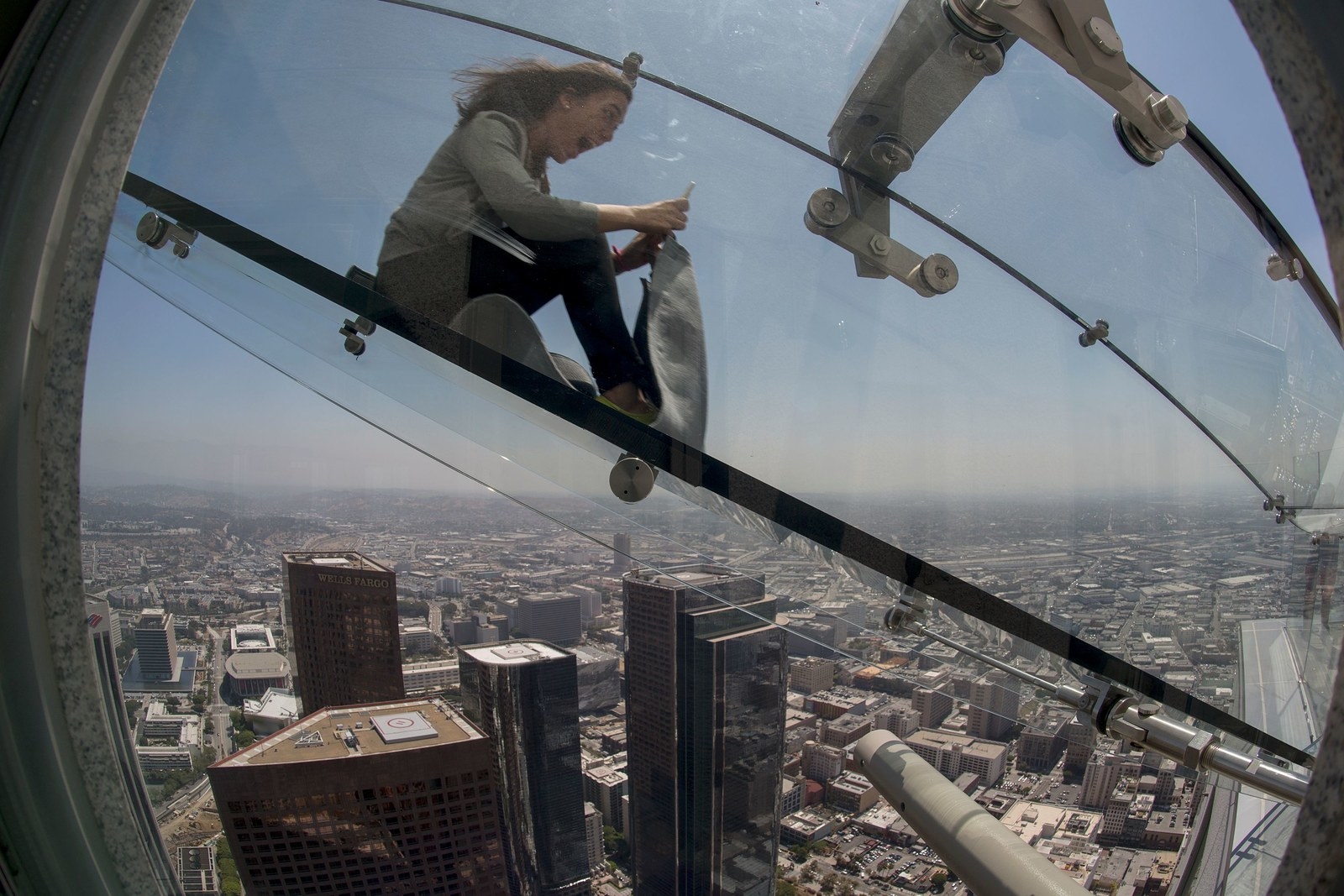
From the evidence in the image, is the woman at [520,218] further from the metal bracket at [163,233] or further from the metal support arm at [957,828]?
the metal support arm at [957,828]

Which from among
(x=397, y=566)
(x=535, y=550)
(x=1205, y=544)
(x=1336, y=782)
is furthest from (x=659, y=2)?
(x=1205, y=544)

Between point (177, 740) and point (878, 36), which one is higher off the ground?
point (878, 36)

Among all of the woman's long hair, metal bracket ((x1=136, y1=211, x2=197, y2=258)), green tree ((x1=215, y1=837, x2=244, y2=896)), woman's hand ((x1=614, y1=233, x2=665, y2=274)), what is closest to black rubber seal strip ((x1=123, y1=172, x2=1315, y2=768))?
metal bracket ((x1=136, y1=211, x2=197, y2=258))

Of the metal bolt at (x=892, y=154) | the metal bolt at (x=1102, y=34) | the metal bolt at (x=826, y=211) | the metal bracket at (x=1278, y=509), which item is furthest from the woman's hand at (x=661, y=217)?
the metal bracket at (x=1278, y=509)

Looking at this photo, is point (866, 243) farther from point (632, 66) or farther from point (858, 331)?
point (632, 66)

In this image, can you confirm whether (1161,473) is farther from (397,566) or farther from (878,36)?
(397,566)

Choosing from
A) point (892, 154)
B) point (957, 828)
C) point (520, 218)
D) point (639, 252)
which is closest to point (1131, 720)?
point (957, 828)
